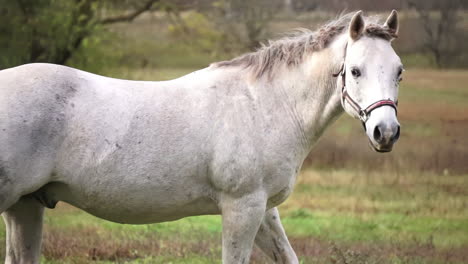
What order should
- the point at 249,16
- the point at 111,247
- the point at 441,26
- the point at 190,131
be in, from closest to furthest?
1. the point at 190,131
2. the point at 111,247
3. the point at 441,26
4. the point at 249,16

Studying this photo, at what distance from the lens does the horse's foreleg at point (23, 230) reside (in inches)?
193

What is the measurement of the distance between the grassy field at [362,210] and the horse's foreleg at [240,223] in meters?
1.80

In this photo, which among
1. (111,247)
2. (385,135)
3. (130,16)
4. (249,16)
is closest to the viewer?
(385,135)

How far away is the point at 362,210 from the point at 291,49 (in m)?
6.32

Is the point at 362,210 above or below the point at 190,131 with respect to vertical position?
below

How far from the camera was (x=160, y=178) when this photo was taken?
4742 mm

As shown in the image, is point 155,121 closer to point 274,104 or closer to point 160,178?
point 160,178

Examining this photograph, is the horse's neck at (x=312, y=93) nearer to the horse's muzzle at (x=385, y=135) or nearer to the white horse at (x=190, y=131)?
the white horse at (x=190, y=131)

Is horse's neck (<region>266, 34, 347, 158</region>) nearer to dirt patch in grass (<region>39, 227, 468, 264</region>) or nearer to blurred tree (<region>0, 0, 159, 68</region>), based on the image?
dirt patch in grass (<region>39, 227, 468, 264</region>)

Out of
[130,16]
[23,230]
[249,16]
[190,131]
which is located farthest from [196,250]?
[130,16]

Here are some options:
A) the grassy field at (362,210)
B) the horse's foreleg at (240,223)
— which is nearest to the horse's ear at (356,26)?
the horse's foreleg at (240,223)

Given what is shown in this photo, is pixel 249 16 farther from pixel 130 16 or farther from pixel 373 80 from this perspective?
pixel 373 80

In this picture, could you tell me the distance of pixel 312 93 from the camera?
5059 millimetres

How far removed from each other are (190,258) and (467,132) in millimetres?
8253
